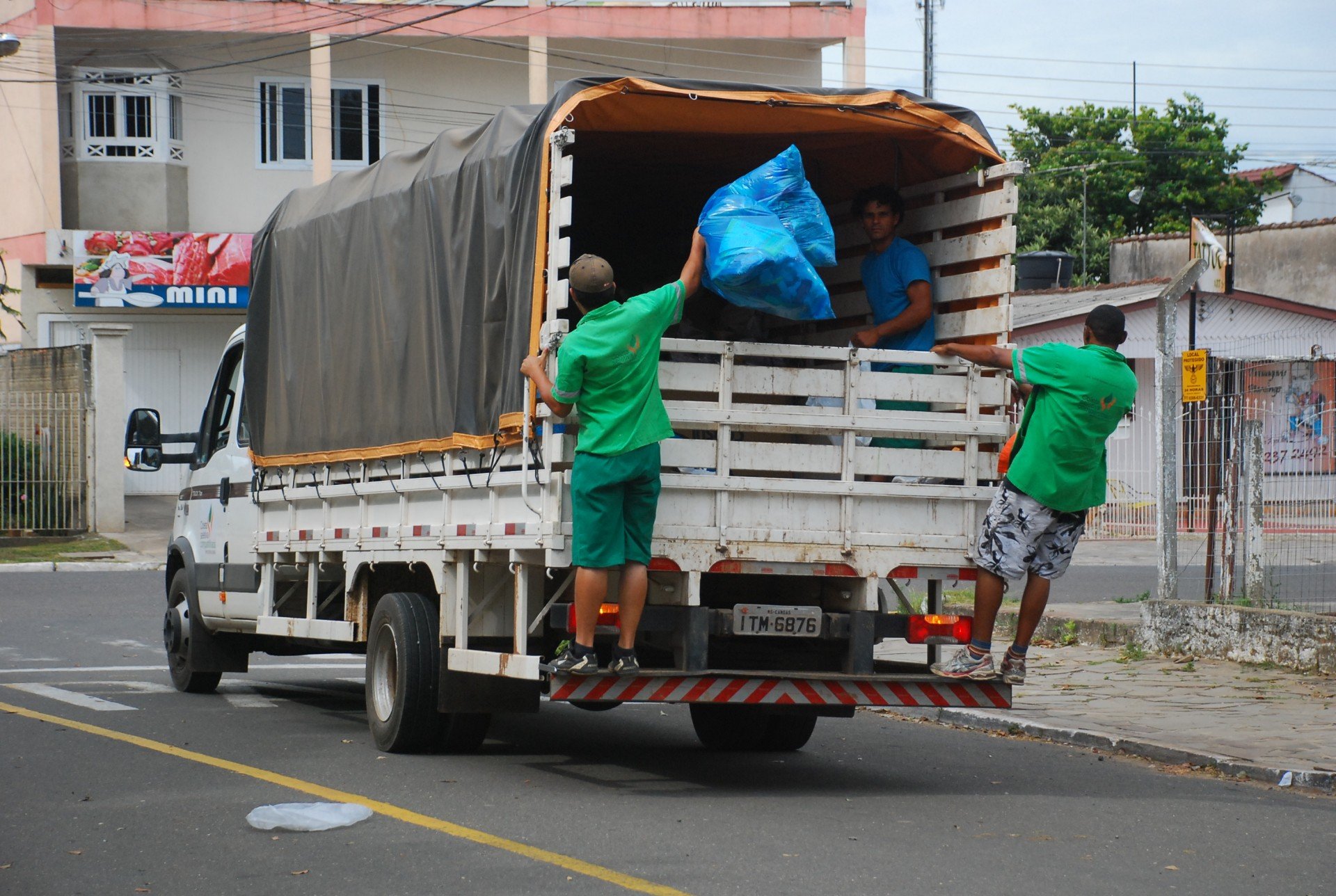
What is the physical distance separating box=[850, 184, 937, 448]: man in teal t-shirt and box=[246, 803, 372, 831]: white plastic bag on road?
10.7 ft

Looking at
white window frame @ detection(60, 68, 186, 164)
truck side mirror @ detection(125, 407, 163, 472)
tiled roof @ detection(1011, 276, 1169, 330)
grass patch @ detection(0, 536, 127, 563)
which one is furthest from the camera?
white window frame @ detection(60, 68, 186, 164)

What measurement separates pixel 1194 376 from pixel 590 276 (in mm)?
6866

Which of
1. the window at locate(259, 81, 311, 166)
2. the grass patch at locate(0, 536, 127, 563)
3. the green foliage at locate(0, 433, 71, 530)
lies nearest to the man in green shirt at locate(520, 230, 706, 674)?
the grass patch at locate(0, 536, 127, 563)

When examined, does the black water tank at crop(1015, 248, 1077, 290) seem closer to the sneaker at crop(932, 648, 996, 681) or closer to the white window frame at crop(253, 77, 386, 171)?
the white window frame at crop(253, 77, 386, 171)

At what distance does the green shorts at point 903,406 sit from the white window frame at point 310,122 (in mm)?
22710

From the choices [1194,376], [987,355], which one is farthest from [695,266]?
[1194,376]

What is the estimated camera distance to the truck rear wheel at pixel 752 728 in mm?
8648

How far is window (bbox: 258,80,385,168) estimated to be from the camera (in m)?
29.3

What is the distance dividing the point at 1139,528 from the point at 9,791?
19183mm

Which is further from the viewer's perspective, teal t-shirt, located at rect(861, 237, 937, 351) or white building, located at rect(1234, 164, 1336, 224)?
white building, located at rect(1234, 164, 1336, 224)

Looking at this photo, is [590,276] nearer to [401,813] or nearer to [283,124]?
[401,813]

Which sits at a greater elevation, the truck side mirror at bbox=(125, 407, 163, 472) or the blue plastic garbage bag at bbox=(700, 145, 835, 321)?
the blue plastic garbage bag at bbox=(700, 145, 835, 321)

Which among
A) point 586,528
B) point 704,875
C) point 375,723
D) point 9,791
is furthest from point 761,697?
point 9,791

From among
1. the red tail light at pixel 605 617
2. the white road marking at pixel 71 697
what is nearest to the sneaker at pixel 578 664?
the red tail light at pixel 605 617
